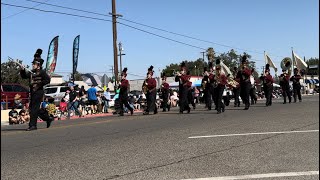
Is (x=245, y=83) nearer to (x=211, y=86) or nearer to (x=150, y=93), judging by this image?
(x=211, y=86)

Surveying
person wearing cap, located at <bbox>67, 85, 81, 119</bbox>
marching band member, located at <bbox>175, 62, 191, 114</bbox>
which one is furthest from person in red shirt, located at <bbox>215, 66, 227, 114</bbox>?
person wearing cap, located at <bbox>67, 85, 81, 119</bbox>

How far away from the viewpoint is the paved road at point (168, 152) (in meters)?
5.57

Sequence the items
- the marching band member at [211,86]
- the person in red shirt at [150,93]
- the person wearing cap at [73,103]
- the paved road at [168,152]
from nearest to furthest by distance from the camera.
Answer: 1. the paved road at [168,152]
2. the person in red shirt at [150,93]
3. the marching band member at [211,86]
4. the person wearing cap at [73,103]

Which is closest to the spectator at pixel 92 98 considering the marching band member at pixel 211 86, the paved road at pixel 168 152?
the marching band member at pixel 211 86

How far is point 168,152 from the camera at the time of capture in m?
6.91

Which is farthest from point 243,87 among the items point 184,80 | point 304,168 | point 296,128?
point 304,168

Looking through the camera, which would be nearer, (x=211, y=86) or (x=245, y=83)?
(x=245, y=83)

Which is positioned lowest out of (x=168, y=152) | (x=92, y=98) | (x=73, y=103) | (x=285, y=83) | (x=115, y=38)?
(x=168, y=152)

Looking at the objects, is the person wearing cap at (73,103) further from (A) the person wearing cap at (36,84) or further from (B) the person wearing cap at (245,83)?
(A) the person wearing cap at (36,84)

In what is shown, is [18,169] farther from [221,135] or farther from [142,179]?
[221,135]

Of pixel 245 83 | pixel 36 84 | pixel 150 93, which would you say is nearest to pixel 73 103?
pixel 150 93

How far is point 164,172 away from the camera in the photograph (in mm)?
5574

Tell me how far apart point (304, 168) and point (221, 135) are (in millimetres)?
3092

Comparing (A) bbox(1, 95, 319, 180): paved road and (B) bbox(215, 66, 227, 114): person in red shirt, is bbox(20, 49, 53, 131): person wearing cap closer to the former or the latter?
(A) bbox(1, 95, 319, 180): paved road
